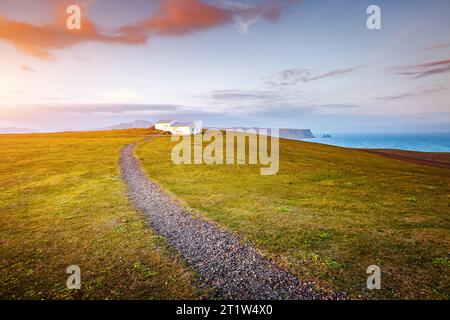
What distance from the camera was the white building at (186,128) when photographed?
5271 inches

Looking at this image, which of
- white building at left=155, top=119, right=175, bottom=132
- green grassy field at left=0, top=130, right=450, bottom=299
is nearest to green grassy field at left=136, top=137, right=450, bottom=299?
green grassy field at left=0, top=130, right=450, bottom=299

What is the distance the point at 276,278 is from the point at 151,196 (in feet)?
61.1

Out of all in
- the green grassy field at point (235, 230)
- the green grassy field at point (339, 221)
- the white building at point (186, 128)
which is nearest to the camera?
the green grassy field at point (235, 230)

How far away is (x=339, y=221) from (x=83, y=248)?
1914cm

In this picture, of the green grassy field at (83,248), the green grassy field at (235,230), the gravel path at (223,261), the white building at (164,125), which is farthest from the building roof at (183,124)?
the gravel path at (223,261)

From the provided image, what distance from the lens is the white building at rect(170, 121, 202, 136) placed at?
439 ft

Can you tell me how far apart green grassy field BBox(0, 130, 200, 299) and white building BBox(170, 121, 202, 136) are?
104 metres

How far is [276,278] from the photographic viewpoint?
495 inches

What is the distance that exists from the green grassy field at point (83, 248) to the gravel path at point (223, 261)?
99 cm

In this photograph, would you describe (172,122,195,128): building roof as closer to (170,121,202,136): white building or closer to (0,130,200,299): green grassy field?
(170,121,202,136): white building

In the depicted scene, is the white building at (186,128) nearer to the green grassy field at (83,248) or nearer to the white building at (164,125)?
the white building at (164,125)

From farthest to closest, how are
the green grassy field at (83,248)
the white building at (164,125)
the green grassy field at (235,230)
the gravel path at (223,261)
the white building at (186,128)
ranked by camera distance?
1. the white building at (164,125)
2. the white building at (186,128)
3. the green grassy field at (235,230)
4. the green grassy field at (83,248)
5. the gravel path at (223,261)
